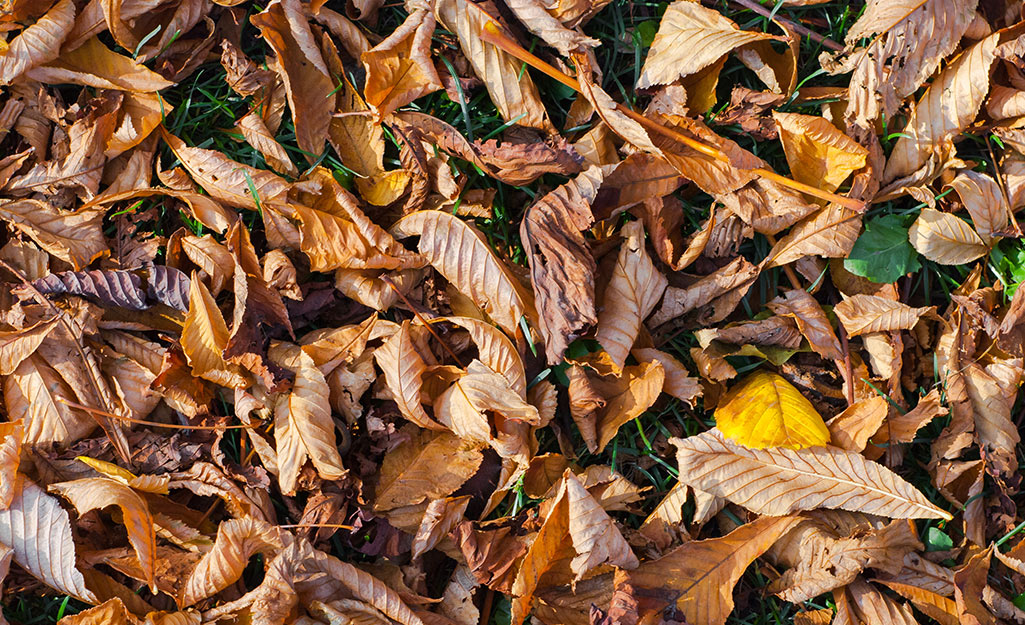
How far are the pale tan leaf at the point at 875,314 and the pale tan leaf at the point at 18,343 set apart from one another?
234cm

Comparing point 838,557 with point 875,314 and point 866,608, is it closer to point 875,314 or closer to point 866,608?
point 866,608

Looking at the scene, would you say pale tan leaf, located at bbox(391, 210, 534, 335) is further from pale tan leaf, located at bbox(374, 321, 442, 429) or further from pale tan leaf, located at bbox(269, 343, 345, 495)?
pale tan leaf, located at bbox(269, 343, 345, 495)

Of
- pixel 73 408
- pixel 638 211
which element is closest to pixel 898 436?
pixel 638 211

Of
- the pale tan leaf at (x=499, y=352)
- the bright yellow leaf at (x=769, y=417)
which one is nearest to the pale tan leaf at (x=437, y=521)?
the pale tan leaf at (x=499, y=352)

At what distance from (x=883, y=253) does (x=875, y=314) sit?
19 centimetres

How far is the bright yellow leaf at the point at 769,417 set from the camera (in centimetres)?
209

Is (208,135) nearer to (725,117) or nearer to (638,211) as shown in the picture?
(638,211)

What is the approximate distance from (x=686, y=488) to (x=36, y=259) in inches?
81.6

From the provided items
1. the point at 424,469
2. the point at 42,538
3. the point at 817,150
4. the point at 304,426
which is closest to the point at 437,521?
the point at 424,469

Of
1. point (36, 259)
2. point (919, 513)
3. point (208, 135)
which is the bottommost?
point (919, 513)

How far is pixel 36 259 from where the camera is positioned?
2199 mm

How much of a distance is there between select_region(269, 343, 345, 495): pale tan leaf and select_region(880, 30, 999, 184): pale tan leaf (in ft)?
6.03

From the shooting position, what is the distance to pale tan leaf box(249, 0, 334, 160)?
2.18m

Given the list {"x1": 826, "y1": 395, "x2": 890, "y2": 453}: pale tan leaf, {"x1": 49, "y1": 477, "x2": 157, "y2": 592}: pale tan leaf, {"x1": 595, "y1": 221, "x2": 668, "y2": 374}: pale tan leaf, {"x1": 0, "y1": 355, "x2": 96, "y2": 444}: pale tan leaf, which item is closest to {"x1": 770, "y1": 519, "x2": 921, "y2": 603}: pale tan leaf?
{"x1": 826, "y1": 395, "x2": 890, "y2": 453}: pale tan leaf
